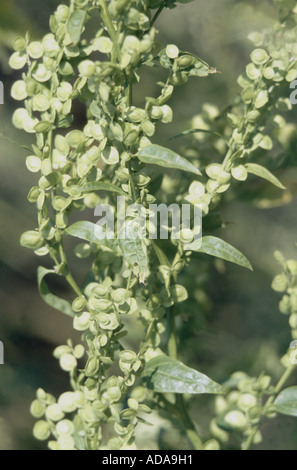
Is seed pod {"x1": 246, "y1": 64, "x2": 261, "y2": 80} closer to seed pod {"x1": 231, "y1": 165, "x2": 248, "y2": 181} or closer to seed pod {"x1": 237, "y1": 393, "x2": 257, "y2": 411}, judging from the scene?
seed pod {"x1": 231, "y1": 165, "x2": 248, "y2": 181}

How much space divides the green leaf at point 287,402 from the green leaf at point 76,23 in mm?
356

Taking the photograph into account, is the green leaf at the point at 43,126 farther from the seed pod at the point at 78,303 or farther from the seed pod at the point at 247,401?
the seed pod at the point at 247,401

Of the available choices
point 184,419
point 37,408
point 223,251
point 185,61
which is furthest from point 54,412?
point 185,61

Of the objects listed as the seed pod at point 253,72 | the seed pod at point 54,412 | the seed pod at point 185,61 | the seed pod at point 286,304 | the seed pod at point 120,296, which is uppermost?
the seed pod at point 253,72

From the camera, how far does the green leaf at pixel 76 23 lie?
1.37 ft

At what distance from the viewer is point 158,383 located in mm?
528

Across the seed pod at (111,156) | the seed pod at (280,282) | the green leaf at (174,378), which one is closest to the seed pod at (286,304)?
the seed pod at (280,282)

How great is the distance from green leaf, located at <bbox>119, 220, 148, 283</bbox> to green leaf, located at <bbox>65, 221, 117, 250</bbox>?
3cm

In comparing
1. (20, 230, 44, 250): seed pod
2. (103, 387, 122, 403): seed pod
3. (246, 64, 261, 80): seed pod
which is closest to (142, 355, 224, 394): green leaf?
(103, 387, 122, 403): seed pod

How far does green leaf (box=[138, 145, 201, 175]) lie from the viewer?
→ 45 centimetres

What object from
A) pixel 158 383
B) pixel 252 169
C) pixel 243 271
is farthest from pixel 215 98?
pixel 158 383

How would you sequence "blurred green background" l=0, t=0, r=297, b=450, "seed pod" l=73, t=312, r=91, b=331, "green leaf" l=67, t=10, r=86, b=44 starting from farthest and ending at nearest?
1. "blurred green background" l=0, t=0, r=297, b=450
2. "seed pod" l=73, t=312, r=91, b=331
3. "green leaf" l=67, t=10, r=86, b=44

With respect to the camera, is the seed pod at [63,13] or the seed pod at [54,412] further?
the seed pod at [54,412]

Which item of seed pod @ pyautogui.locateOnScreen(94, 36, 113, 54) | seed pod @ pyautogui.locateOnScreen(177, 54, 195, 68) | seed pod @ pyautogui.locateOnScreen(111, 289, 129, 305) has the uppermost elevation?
seed pod @ pyautogui.locateOnScreen(177, 54, 195, 68)
